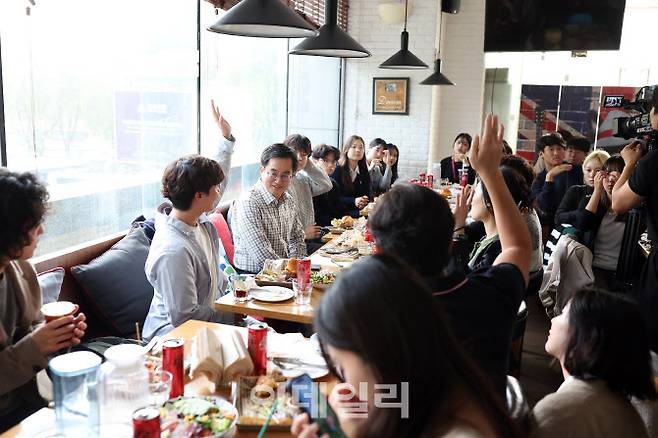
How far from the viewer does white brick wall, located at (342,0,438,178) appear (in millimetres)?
6781

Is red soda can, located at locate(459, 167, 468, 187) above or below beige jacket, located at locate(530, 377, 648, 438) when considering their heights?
above

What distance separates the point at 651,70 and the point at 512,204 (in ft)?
24.2

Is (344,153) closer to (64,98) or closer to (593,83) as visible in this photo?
(64,98)

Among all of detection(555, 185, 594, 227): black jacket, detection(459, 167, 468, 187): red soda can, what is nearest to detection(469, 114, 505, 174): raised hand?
detection(555, 185, 594, 227): black jacket

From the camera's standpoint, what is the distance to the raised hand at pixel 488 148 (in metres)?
1.69

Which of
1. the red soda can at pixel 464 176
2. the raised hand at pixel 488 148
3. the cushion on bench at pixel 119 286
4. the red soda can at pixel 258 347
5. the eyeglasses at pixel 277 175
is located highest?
A: the raised hand at pixel 488 148

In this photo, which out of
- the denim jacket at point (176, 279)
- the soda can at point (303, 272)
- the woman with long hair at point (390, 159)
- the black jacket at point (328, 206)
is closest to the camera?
the denim jacket at point (176, 279)

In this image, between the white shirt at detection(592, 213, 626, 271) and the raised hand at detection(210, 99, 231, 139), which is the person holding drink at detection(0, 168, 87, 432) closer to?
the raised hand at detection(210, 99, 231, 139)

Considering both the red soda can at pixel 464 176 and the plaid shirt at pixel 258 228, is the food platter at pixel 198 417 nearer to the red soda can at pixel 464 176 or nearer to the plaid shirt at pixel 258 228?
the plaid shirt at pixel 258 228

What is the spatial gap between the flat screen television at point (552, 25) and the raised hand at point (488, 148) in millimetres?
5118

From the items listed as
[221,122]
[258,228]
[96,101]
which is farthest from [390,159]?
[96,101]

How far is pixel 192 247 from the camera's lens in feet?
7.71

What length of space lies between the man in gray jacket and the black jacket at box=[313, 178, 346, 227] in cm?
231

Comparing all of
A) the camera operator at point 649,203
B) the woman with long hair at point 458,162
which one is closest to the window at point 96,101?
the camera operator at point 649,203
